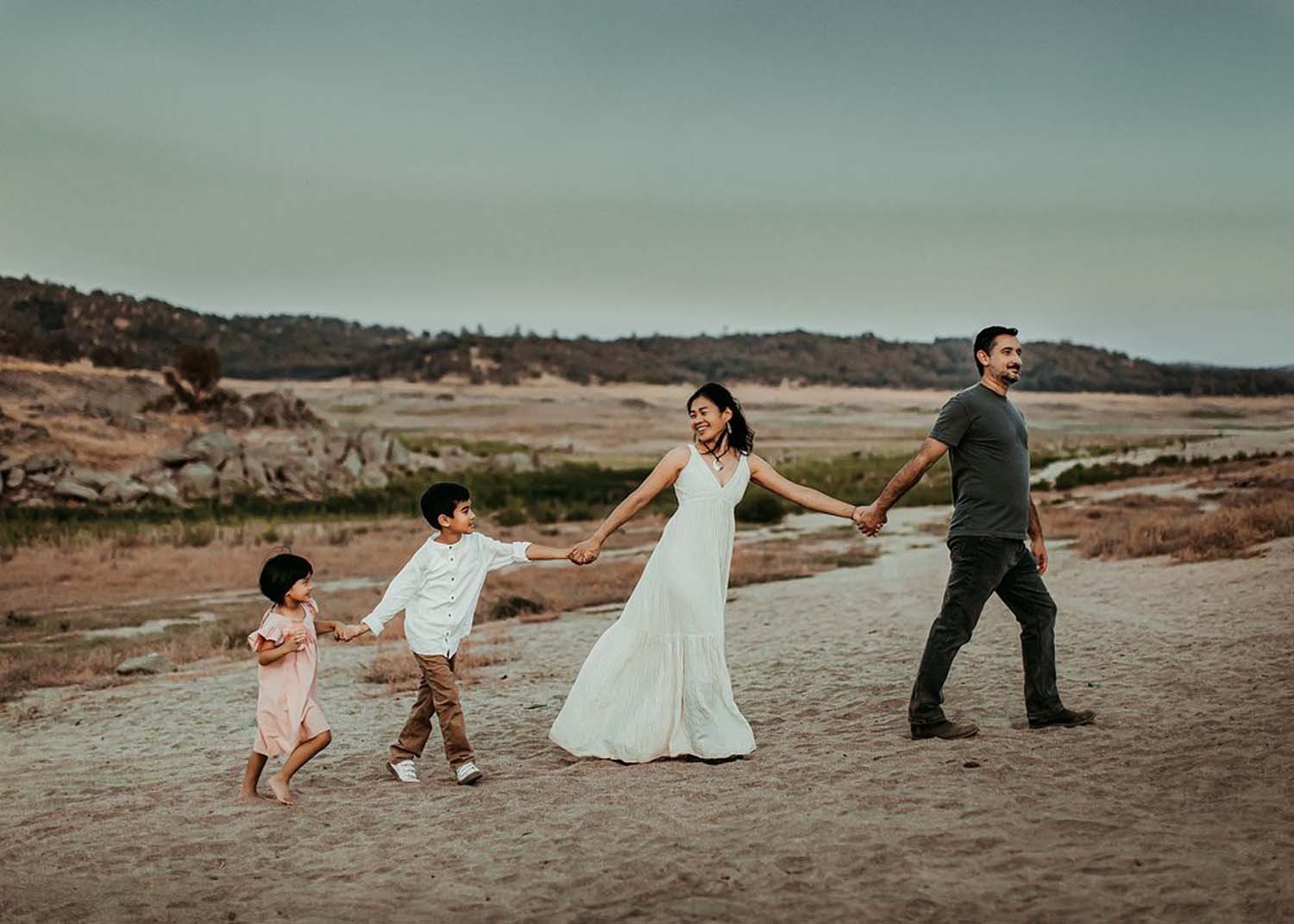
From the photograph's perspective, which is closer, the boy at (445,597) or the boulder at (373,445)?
the boy at (445,597)

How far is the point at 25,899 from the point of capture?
21.0ft

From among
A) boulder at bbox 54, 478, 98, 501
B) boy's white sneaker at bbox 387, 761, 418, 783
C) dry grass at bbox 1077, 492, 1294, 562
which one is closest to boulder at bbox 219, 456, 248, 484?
boulder at bbox 54, 478, 98, 501

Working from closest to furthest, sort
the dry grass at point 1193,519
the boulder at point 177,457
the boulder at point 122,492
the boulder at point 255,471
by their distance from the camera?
Answer: the dry grass at point 1193,519
the boulder at point 122,492
the boulder at point 255,471
the boulder at point 177,457

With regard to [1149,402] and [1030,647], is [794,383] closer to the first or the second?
[1149,402]

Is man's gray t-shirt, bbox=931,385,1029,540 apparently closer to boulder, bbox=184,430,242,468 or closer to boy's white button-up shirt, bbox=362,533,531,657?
boy's white button-up shirt, bbox=362,533,531,657

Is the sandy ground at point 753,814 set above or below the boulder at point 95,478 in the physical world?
above

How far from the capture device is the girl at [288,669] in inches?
299

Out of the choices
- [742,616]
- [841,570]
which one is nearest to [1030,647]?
[742,616]

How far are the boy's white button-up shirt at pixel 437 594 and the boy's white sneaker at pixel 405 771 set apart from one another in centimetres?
88

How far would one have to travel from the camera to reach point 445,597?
25.6 ft

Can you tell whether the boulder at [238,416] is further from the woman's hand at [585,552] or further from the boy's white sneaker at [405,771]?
the woman's hand at [585,552]

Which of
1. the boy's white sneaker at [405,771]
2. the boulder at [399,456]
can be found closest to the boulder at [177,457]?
the boulder at [399,456]

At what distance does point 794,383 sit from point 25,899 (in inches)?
3615

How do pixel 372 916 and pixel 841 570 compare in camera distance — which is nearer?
pixel 372 916
